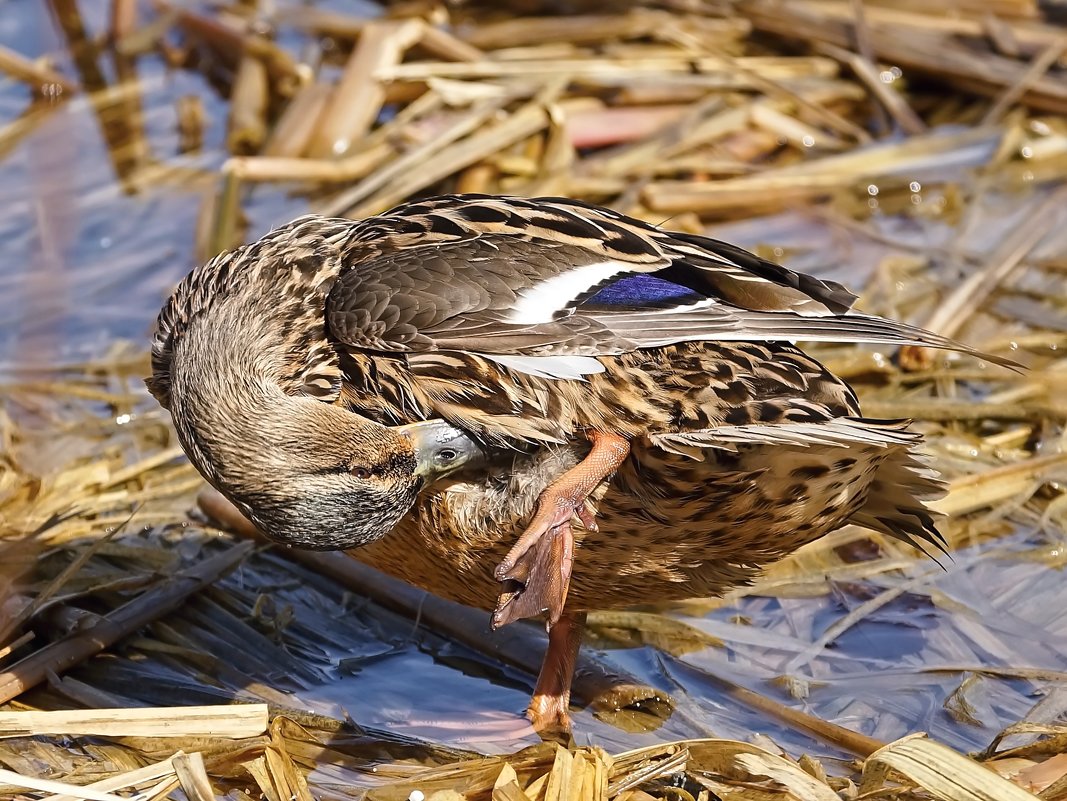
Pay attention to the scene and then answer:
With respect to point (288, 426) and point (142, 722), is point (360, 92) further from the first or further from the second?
point (142, 722)

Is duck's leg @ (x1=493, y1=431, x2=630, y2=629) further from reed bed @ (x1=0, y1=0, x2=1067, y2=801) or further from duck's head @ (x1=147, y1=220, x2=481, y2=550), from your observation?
reed bed @ (x1=0, y1=0, x2=1067, y2=801)

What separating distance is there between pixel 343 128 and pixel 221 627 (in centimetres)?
363

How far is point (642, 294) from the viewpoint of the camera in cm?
409

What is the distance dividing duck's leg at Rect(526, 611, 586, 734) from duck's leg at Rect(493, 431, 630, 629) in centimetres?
86

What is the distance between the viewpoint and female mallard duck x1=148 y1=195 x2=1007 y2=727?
396 cm

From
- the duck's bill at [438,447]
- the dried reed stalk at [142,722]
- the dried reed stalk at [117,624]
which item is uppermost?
the duck's bill at [438,447]

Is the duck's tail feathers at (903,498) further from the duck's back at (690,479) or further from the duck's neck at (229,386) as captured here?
the duck's neck at (229,386)

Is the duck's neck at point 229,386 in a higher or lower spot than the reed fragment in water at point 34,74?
higher

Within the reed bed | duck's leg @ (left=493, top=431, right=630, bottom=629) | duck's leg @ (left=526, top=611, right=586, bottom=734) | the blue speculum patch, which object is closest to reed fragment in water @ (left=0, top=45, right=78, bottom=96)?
the reed bed

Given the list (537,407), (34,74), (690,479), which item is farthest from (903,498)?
(34,74)

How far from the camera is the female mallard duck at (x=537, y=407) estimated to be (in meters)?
3.96

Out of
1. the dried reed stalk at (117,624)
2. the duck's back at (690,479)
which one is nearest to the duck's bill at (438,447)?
the duck's back at (690,479)

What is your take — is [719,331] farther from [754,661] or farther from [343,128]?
[343,128]

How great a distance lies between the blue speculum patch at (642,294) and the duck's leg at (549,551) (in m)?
0.43
